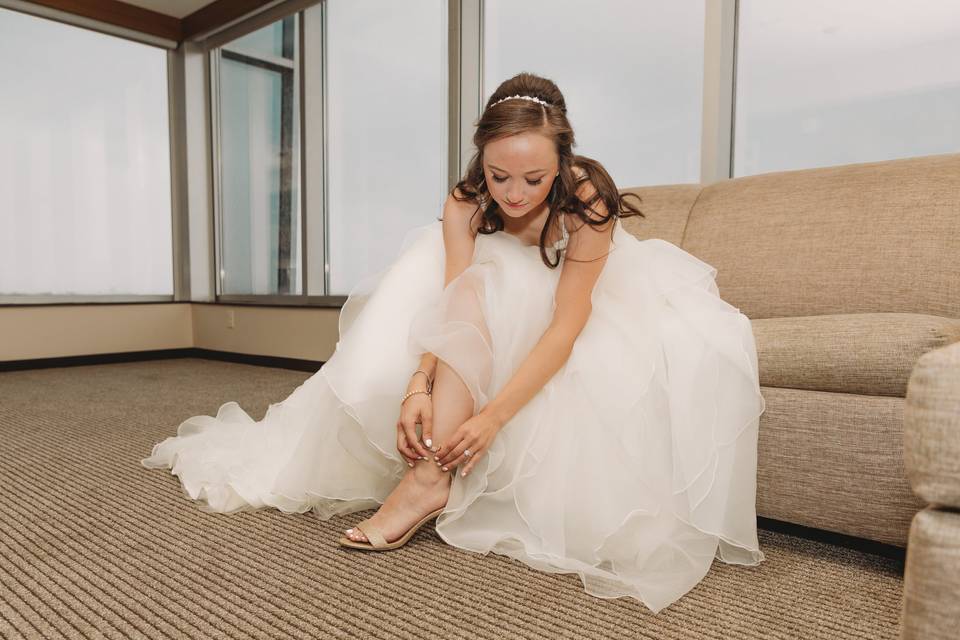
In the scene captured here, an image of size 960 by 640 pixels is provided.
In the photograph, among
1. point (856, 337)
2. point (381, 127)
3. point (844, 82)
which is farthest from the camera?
point (381, 127)

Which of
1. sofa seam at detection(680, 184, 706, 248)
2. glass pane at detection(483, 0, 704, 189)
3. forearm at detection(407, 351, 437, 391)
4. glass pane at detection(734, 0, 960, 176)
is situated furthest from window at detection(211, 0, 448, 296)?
forearm at detection(407, 351, 437, 391)

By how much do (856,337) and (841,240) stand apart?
0.62 metres

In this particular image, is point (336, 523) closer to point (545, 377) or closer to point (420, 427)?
point (420, 427)

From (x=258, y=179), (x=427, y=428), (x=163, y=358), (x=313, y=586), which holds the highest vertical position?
(x=258, y=179)

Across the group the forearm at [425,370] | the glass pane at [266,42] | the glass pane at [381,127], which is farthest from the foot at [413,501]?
the glass pane at [266,42]

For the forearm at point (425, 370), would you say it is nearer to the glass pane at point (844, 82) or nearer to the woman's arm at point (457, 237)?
the woman's arm at point (457, 237)

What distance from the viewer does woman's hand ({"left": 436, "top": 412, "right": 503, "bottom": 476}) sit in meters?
1.16

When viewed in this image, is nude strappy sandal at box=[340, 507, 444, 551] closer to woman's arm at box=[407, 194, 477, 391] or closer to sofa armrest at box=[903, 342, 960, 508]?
woman's arm at box=[407, 194, 477, 391]

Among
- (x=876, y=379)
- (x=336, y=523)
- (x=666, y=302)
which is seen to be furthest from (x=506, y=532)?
(x=876, y=379)

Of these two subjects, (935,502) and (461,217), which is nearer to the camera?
(935,502)

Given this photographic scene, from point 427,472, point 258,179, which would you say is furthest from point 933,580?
point 258,179

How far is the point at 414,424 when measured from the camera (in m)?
1.19

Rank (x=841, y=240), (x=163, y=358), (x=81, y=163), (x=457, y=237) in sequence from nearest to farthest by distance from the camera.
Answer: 1. (x=457, y=237)
2. (x=841, y=240)
3. (x=81, y=163)
4. (x=163, y=358)

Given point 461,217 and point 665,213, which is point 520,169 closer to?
point 461,217
